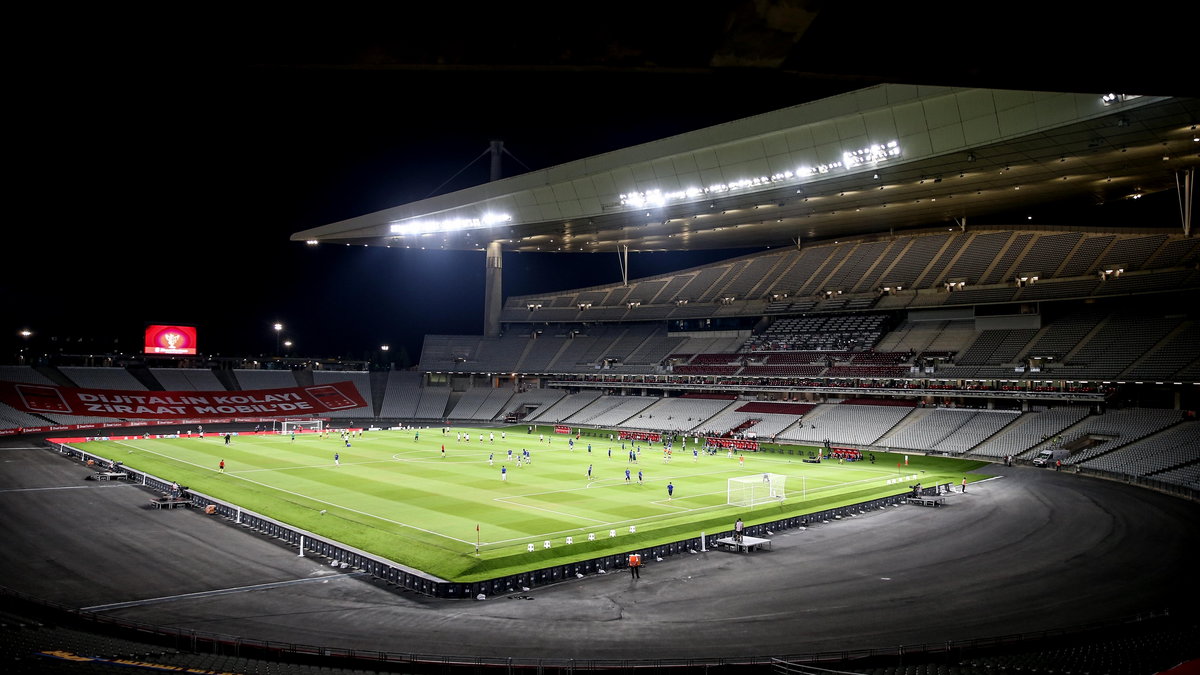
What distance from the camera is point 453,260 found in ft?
338

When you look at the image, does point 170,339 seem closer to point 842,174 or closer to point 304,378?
point 304,378

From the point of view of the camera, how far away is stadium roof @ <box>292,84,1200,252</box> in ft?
130

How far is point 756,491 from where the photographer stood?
38.4 meters

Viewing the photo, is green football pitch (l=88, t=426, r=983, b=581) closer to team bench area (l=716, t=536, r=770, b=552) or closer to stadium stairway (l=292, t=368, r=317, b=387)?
team bench area (l=716, t=536, r=770, b=552)

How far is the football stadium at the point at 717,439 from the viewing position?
1906cm

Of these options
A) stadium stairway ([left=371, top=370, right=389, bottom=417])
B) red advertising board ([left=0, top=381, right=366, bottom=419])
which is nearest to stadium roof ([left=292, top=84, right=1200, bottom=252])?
red advertising board ([left=0, top=381, right=366, bottom=419])

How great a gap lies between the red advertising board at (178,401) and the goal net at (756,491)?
62617 millimetres

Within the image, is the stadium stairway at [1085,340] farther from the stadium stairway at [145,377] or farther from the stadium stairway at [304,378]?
the stadium stairway at [145,377]

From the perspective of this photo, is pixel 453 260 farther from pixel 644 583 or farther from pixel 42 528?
pixel 644 583

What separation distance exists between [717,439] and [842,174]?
81.2 feet

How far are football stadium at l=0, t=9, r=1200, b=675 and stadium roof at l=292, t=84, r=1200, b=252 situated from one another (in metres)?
0.32

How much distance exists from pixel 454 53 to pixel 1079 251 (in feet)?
223

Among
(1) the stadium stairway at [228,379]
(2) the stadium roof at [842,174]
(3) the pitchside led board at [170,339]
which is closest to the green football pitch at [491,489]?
(2) the stadium roof at [842,174]

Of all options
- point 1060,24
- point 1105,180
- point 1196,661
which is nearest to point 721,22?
point 1060,24
